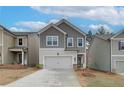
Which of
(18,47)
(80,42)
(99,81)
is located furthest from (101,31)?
(99,81)

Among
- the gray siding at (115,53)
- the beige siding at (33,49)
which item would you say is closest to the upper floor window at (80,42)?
the gray siding at (115,53)

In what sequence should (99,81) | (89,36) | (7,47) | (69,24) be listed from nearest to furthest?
1. (99,81)
2. (69,24)
3. (89,36)
4. (7,47)

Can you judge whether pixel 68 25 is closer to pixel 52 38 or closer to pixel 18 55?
pixel 52 38

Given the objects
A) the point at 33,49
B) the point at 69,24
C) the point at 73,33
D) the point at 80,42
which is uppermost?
the point at 69,24

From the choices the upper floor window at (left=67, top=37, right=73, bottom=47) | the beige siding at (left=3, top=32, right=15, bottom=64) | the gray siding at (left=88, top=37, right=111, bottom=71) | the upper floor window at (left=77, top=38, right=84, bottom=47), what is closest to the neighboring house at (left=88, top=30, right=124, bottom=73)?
the gray siding at (left=88, top=37, right=111, bottom=71)

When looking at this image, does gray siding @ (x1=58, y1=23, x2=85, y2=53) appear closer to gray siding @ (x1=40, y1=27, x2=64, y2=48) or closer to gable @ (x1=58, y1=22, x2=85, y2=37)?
gable @ (x1=58, y1=22, x2=85, y2=37)

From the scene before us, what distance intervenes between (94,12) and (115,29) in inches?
137

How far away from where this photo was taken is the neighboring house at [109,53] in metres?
35.2

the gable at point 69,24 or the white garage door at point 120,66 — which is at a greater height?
the gable at point 69,24

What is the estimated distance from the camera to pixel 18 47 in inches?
1617

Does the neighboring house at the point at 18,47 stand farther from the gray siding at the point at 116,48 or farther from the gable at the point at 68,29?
the gray siding at the point at 116,48

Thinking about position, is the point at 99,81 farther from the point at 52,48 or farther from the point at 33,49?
the point at 33,49

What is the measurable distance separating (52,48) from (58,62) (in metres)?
2.00
